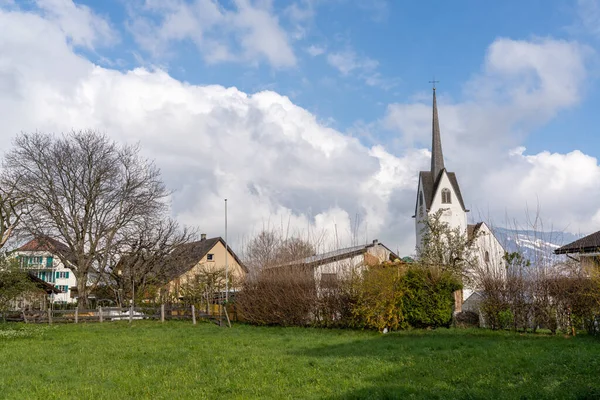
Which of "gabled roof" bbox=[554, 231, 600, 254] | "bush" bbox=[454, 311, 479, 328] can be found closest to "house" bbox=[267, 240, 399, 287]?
"bush" bbox=[454, 311, 479, 328]

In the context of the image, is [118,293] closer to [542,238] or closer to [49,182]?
[49,182]

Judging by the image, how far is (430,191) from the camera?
56562 millimetres

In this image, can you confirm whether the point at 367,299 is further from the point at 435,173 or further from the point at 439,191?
the point at 435,173

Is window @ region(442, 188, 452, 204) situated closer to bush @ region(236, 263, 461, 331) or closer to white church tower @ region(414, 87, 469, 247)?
white church tower @ region(414, 87, 469, 247)

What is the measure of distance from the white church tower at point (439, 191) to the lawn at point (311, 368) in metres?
38.3

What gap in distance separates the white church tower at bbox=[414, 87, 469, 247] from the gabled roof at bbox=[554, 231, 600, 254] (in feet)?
89.1

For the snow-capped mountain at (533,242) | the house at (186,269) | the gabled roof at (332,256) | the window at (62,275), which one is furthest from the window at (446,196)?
the window at (62,275)

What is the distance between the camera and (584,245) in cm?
2627

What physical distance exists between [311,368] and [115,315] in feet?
73.3

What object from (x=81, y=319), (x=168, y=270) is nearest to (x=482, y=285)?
(x=81, y=319)

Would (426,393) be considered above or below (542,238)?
below

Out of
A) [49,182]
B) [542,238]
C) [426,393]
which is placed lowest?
[426,393]

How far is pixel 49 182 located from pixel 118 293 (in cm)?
965

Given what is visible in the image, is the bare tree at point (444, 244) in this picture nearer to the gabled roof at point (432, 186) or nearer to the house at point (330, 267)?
the house at point (330, 267)
